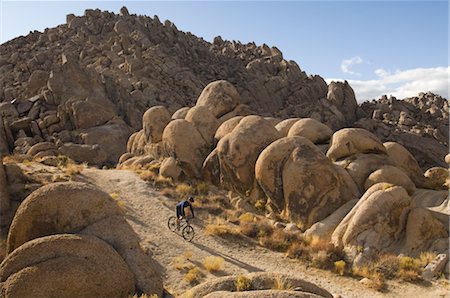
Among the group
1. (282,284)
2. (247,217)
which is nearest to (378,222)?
(247,217)

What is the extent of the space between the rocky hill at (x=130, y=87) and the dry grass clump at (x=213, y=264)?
17930mm

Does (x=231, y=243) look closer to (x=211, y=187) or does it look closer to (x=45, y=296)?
(x=211, y=187)

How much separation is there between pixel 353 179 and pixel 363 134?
11.8 ft

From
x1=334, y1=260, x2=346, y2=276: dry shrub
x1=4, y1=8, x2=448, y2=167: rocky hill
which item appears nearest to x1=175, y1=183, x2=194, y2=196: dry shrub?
x1=4, y1=8, x2=448, y2=167: rocky hill

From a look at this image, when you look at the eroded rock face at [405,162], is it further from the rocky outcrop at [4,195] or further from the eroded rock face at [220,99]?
the rocky outcrop at [4,195]

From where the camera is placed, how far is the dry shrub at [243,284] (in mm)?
8103

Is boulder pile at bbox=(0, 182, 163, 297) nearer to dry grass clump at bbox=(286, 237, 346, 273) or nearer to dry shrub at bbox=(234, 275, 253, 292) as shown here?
dry shrub at bbox=(234, 275, 253, 292)

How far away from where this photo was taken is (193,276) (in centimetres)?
1505

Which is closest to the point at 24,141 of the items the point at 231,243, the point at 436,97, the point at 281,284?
the point at 231,243

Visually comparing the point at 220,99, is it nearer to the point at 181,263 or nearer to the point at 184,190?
the point at 184,190

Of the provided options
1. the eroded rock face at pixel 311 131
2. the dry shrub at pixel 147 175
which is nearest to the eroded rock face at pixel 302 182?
the eroded rock face at pixel 311 131

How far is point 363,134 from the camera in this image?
2431cm

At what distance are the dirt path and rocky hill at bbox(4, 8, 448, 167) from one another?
12375 millimetres

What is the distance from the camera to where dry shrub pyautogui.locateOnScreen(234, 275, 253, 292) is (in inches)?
319
